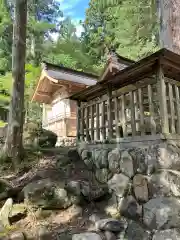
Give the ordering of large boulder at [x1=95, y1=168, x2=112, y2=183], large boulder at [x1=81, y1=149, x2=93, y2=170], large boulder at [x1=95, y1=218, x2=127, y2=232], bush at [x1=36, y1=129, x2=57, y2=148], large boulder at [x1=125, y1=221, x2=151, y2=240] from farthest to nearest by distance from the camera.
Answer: bush at [x1=36, y1=129, x2=57, y2=148], large boulder at [x1=81, y1=149, x2=93, y2=170], large boulder at [x1=95, y1=168, x2=112, y2=183], large boulder at [x1=95, y1=218, x2=127, y2=232], large boulder at [x1=125, y1=221, x2=151, y2=240]

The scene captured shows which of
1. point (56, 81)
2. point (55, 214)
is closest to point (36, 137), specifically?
point (56, 81)

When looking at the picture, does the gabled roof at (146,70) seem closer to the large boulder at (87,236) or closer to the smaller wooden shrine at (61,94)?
the large boulder at (87,236)

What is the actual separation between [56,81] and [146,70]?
879 cm

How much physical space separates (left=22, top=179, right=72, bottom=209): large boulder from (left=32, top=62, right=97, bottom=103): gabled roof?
29.4ft

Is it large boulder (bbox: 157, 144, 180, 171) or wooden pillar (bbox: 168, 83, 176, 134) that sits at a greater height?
wooden pillar (bbox: 168, 83, 176, 134)

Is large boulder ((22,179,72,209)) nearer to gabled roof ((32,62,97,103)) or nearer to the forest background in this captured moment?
gabled roof ((32,62,97,103))

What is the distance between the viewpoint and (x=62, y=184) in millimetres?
5527

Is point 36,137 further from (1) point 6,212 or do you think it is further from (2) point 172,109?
(2) point 172,109

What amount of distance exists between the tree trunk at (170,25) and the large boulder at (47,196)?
5231mm

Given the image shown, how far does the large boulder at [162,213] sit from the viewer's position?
392 cm

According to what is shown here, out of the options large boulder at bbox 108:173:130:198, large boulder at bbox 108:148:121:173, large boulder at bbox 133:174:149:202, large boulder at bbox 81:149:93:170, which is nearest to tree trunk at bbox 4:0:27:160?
large boulder at bbox 81:149:93:170

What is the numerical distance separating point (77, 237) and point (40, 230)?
0.83 meters

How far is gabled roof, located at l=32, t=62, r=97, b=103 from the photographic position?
13.6m

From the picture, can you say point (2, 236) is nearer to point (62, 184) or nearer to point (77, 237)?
point (77, 237)
